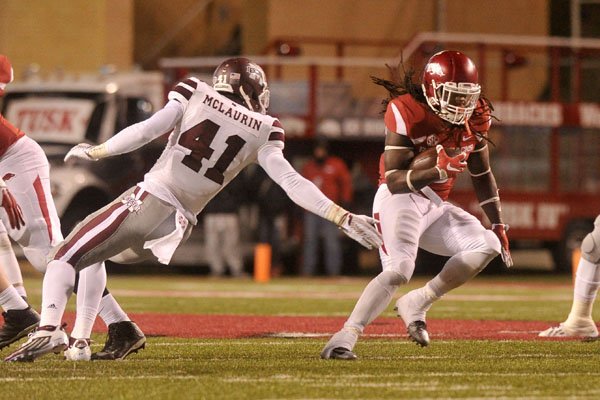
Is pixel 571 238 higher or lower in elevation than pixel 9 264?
lower

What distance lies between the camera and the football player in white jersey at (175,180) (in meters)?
7.39

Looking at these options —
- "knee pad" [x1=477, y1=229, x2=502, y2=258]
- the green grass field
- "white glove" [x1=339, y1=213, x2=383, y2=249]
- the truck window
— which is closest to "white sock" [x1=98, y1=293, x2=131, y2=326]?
the green grass field

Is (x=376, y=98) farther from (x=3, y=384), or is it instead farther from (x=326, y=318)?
(x=3, y=384)

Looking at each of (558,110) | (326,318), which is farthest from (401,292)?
(558,110)

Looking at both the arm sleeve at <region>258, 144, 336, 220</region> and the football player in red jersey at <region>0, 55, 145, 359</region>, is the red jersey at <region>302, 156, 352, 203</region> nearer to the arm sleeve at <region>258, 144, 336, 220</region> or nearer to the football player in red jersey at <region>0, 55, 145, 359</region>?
the football player in red jersey at <region>0, 55, 145, 359</region>

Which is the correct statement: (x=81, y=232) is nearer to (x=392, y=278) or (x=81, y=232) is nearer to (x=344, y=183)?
(x=392, y=278)

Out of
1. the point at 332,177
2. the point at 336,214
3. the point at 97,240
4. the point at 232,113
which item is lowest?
the point at 332,177

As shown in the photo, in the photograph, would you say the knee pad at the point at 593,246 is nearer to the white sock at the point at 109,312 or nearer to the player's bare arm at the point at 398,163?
the player's bare arm at the point at 398,163

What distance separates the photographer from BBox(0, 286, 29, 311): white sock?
823 cm

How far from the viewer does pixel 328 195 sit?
18.0m

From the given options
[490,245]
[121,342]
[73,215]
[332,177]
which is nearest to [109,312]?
[121,342]

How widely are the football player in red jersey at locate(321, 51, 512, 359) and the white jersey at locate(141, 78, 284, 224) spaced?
0.78 metres

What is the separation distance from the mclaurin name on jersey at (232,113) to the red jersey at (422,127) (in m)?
0.78

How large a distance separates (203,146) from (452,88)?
4.58 feet
